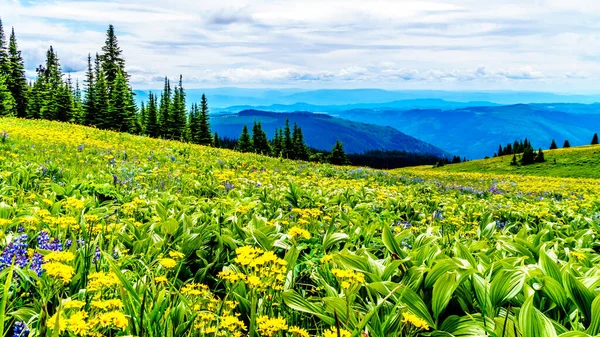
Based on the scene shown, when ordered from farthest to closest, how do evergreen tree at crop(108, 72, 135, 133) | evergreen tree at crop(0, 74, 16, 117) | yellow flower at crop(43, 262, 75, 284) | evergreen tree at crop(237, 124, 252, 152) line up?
evergreen tree at crop(237, 124, 252, 152), evergreen tree at crop(108, 72, 135, 133), evergreen tree at crop(0, 74, 16, 117), yellow flower at crop(43, 262, 75, 284)

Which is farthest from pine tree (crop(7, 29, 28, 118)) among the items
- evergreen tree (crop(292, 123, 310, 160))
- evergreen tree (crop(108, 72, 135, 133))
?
evergreen tree (crop(292, 123, 310, 160))

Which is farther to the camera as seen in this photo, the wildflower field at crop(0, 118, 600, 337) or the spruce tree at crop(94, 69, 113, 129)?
the spruce tree at crop(94, 69, 113, 129)

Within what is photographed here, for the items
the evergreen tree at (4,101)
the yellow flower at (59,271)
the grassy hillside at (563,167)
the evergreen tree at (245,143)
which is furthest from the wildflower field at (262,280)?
the evergreen tree at (245,143)

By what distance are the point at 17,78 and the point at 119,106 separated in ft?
75.6

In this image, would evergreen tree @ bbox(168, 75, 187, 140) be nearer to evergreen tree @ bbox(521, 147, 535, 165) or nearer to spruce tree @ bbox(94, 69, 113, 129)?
spruce tree @ bbox(94, 69, 113, 129)

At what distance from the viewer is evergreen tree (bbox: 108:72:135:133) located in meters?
62.4

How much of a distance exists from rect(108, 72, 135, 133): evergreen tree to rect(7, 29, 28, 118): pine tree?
19.7 metres

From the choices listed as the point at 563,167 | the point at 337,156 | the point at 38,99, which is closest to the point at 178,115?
the point at 38,99

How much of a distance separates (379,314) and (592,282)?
1.73 meters

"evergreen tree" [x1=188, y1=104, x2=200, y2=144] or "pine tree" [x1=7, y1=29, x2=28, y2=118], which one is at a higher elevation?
"pine tree" [x1=7, y1=29, x2=28, y2=118]

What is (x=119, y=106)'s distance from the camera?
63.2 meters

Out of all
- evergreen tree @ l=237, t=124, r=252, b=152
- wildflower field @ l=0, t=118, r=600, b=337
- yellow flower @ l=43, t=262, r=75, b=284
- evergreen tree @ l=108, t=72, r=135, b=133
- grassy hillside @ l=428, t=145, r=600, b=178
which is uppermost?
evergreen tree @ l=108, t=72, r=135, b=133

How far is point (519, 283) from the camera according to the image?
2986 millimetres

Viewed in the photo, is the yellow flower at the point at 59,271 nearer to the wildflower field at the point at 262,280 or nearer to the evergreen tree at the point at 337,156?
Answer: the wildflower field at the point at 262,280
